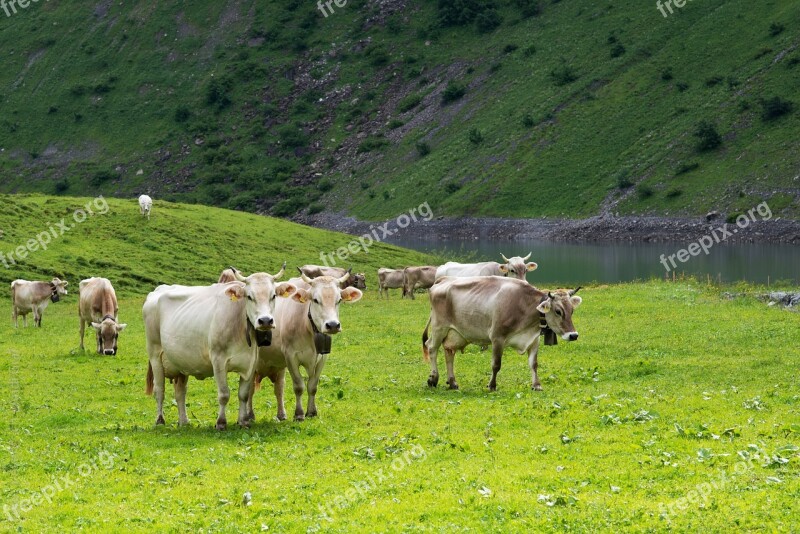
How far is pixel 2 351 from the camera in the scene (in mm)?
29688

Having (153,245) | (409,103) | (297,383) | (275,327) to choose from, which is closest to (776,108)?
(409,103)

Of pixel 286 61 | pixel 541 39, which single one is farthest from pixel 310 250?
pixel 286 61

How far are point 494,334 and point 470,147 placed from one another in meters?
121

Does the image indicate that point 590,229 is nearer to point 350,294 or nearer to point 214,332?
point 350,294

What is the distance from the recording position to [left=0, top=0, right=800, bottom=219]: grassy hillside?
4609 inches

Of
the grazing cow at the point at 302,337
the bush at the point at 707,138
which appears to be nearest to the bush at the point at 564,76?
the bush at the point at 707,138

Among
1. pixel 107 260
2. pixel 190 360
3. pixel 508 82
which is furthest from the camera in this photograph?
pixel 508 82

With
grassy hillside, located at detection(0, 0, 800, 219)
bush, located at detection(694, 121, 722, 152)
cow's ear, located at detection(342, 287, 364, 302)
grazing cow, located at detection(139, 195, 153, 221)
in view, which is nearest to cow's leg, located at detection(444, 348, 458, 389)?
cow's ear, located at detection(342, 287, 364, 302)

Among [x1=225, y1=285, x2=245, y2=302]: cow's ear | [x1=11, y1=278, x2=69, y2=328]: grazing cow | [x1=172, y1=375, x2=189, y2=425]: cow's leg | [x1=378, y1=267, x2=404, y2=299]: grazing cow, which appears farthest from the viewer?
[x1=378, y1=267, x2=404, y2=299]: grazing cow

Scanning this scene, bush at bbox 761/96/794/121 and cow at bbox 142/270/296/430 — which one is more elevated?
bush at bbox 761/96/794/121

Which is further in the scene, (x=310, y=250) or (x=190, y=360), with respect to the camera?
(x=310, y=250)

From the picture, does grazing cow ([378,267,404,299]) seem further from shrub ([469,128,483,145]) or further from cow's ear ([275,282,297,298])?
shrub ([469,128,483,145])

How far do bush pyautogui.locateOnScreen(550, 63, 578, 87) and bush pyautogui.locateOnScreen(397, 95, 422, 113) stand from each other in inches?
1029

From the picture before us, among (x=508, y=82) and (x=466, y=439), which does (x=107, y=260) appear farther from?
(x=508, y=82)
